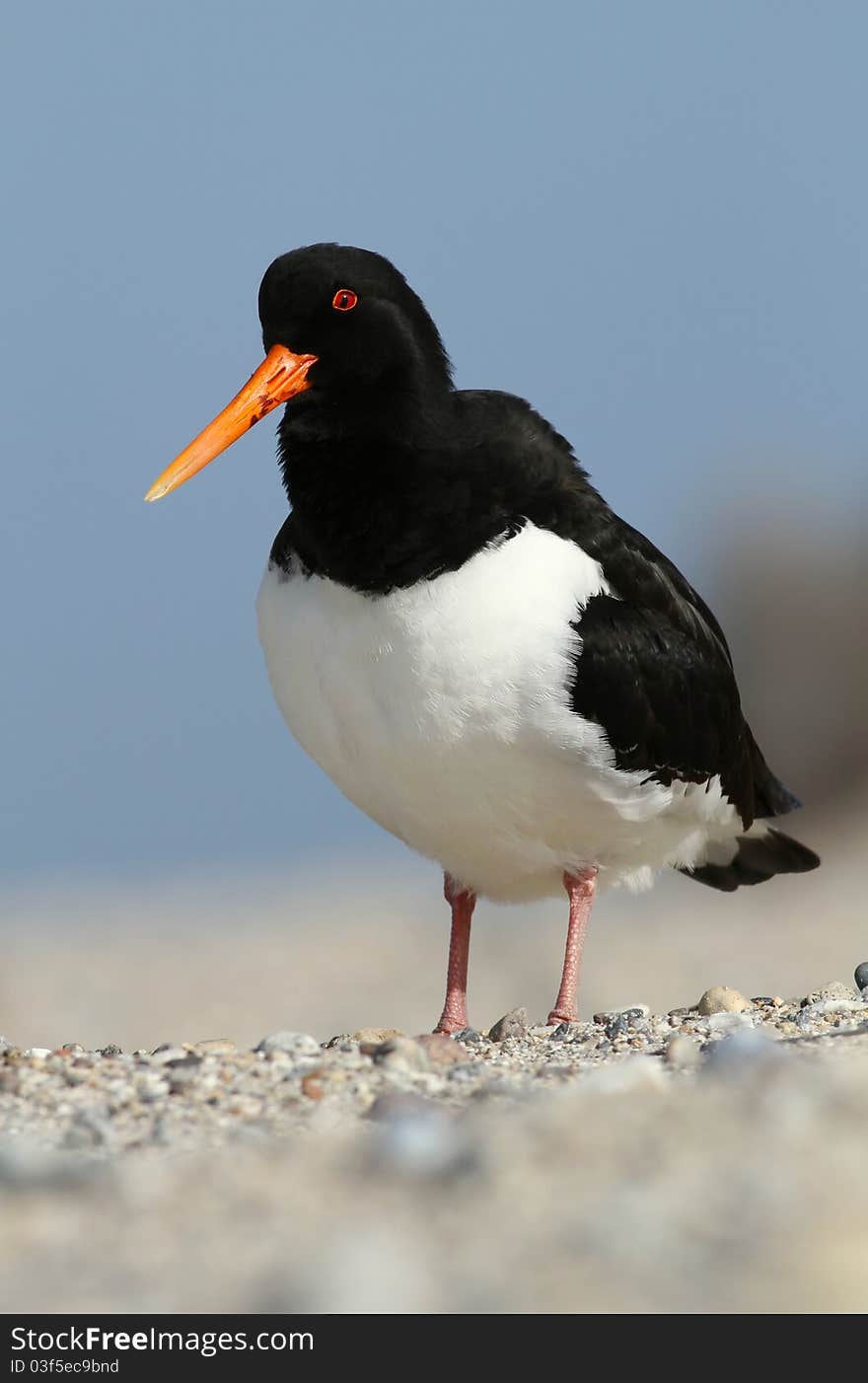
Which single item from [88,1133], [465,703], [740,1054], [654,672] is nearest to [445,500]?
[465,703]

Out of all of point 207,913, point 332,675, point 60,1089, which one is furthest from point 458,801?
point 207,913

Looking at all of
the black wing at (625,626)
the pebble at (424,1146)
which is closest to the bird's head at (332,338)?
the black wing at (625,626)

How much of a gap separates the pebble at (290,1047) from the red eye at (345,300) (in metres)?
2.31

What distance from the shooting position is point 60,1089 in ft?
13.2

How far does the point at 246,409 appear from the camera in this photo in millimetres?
5520

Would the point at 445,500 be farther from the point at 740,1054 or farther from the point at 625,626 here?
the point at 740,1054

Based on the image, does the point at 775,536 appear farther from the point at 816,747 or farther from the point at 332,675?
the point at 332,675

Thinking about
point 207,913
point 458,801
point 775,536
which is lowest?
point 458,801

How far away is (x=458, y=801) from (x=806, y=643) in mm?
11179

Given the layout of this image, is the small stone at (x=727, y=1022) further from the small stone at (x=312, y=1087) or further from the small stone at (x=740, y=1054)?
the small stone at (x=312, y=1087)

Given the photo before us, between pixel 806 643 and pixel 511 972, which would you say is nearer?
pixel 511 972

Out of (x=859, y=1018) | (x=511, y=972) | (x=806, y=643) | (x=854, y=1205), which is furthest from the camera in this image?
(x=806, y=643)

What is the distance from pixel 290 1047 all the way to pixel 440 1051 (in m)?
0.38

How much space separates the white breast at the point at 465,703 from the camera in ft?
17.0
